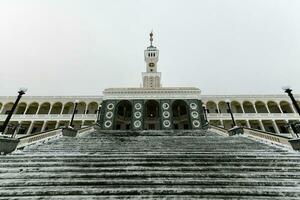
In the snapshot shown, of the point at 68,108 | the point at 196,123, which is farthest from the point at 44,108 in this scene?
the point at 196,123

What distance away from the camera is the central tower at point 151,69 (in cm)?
4469

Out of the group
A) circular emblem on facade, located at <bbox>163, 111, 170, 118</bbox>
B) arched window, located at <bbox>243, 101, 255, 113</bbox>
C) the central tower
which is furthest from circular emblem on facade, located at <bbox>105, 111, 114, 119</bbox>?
arched window, located at <bbox>243, 101, 255, 113</bbox>

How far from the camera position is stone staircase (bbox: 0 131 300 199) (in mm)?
5590

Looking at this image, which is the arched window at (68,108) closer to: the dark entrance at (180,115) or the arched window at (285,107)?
the dark entrance at (180,115)

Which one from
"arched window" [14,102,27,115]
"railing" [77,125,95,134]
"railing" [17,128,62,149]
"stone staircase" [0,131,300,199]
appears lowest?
"stone staircase" [0,131,300,199]

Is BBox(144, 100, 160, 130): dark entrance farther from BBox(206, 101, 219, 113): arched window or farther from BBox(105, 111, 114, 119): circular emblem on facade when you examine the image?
BBox(206, 101, 219, 113): arched window

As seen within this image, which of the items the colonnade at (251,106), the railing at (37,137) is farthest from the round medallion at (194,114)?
the railing at (37,137)

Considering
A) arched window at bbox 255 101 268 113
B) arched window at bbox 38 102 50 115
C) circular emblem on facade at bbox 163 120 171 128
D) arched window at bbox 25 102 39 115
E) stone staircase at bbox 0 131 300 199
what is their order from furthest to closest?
arched window at bbox 38 102 50 115, arched window at bbox 25 102 39 115, arched window at bbox 255 101 268 113, circular emblem on facade at bbox 163 120 171 128, stone staircase at bbox 0 131 300 199

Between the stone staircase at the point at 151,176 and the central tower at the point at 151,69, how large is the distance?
3580 cm

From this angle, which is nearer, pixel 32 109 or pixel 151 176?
pixel 151 176

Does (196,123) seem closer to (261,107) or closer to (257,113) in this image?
(257,113)

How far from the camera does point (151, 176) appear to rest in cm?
680

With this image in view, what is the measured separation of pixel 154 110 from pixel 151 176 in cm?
2873

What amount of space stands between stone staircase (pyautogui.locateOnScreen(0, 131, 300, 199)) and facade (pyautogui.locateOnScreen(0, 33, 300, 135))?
19.5 m
